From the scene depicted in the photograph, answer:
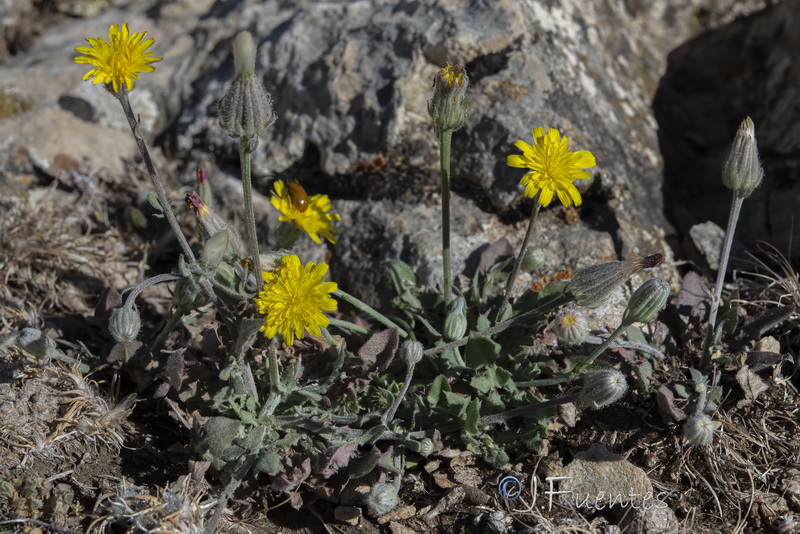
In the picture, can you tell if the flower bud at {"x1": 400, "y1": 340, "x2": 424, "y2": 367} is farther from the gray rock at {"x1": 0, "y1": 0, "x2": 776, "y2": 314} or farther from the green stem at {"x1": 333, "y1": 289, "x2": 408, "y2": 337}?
the gray rock at {"x1": 0, "y1": 0, "x2": 776, "y2": 314}

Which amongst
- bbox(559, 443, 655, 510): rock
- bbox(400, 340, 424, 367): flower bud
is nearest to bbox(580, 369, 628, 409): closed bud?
bbox(559, 443, 655, 510): rock

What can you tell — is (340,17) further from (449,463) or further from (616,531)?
(616,531)

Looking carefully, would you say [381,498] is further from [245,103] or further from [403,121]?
[403,121]

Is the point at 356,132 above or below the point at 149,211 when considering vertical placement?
above

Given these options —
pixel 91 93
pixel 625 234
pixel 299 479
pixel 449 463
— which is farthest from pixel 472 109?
pixel 91 93

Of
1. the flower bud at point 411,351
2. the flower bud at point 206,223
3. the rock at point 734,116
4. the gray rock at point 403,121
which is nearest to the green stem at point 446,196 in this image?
the gray rock at point 403,121

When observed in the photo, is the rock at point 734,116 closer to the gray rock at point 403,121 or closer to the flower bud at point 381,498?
the gray rock at point 403,121
